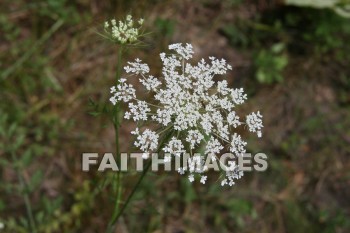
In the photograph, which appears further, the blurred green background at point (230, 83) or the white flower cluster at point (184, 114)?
the blurred green background at point (230, 83)

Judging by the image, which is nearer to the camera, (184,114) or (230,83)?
(184,114)

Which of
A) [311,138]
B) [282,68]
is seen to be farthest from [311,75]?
[311,138]

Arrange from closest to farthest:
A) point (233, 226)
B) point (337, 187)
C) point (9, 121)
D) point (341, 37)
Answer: point (9, 121) → point (233, 226) → point (337, 187) → point (341, 37)

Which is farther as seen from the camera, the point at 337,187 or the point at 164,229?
the point at 337,187

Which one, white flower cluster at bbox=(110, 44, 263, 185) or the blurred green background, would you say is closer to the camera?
white flower cluster at bbox=(110, 44, 263, 185)

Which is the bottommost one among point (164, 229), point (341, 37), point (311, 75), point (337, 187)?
point (164, 229)

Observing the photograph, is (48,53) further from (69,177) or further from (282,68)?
(282,68)

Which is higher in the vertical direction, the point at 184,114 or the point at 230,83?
the point at 230,83

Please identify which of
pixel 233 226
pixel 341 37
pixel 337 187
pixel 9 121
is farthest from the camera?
pixel 341 37
